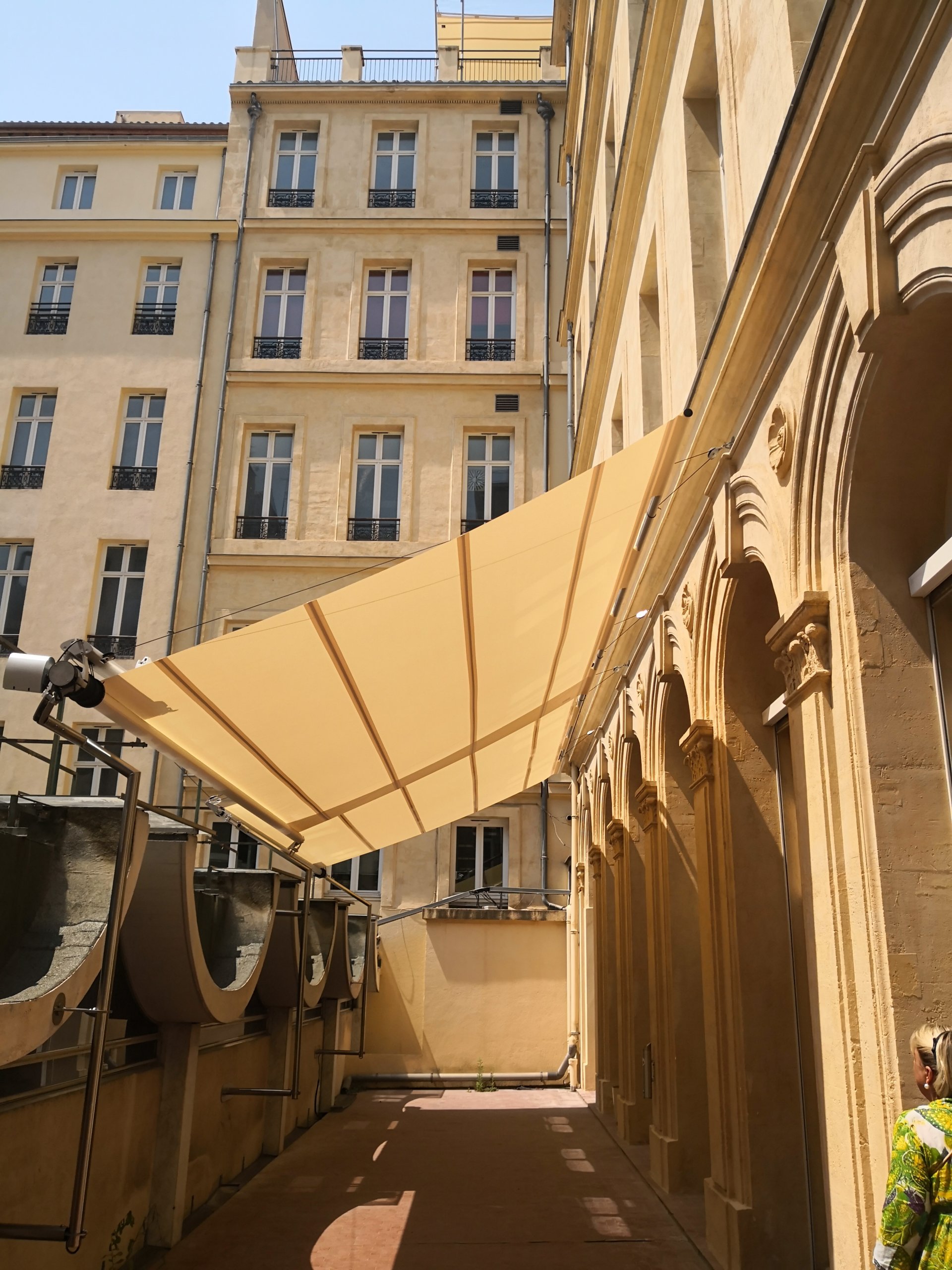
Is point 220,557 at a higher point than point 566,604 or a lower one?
higher

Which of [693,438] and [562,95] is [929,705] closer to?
[693,438]

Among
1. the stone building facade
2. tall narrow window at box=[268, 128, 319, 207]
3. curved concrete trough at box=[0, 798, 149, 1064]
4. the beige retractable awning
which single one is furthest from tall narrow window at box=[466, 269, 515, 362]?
curved concrete trough at box=[0, 798, 149, 1064]

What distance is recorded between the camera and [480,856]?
58.5 feet

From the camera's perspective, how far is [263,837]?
27.6 feet

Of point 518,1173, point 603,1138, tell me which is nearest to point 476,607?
point 518,1173


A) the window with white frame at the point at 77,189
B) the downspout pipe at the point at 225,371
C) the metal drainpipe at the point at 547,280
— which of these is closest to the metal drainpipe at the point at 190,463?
the downspout pipe at the point at 225,371

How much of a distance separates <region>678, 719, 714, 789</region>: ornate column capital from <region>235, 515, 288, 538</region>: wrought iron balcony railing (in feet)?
42.5

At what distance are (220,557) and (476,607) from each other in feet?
42.7

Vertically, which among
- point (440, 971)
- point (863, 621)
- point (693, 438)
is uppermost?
point (693, 438)

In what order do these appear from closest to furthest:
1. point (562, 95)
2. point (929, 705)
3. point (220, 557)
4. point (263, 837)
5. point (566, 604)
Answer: point (929, 705) < point (566, 604) < point (263, 837) < point (220, 557) < point (562, 95)

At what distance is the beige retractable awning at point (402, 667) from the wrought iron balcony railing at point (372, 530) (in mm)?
9267

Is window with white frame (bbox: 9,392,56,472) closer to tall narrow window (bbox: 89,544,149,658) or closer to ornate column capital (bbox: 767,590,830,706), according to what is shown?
tall narrow window (bbox: 89,544,149,658)

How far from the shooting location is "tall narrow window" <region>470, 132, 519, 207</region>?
20.8 meters

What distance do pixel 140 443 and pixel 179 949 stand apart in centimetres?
1536
